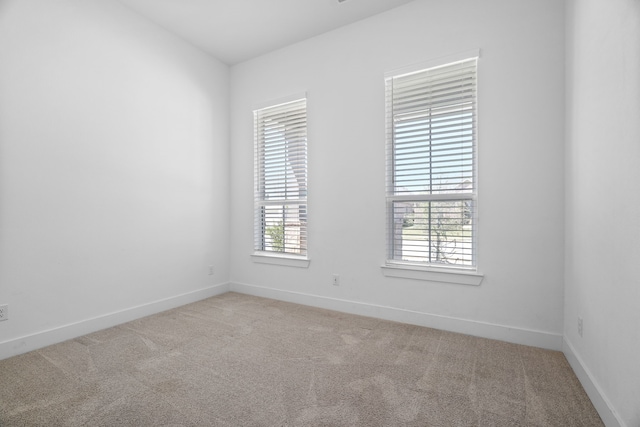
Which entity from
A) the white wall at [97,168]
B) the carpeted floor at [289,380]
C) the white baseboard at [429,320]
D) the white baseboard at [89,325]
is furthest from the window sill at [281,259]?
the carpeted floor at [289,380]

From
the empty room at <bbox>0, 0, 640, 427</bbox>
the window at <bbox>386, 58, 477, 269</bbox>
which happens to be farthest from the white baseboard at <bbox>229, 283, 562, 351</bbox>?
the window at <bbox>386, 58, 477, 269</bbox>

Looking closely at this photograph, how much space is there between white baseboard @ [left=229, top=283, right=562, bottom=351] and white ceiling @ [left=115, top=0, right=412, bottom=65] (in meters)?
2.95

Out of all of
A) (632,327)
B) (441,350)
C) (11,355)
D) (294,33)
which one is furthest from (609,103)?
(11,355)

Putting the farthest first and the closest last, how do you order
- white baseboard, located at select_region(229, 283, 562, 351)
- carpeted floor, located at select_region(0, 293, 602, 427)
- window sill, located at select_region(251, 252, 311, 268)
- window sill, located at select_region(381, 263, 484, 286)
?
window sill, located at select_region(251, 252, 311, 268) → window sill, located at select_region(381, 263, 484, 286) → white baseboard, located at select_region(229, 283, 562, 351) → carpeted floor, located at select_region(0, 293, 602, 427)

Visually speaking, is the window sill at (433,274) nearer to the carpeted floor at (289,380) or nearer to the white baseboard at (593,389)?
the carpeted floor at (289,380)

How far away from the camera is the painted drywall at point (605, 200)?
131 cm

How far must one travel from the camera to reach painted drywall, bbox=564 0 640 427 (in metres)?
1.31

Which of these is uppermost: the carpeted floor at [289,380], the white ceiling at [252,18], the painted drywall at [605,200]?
the white ceiling at [252,18]

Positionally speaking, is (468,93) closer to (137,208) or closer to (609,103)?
(609,103)

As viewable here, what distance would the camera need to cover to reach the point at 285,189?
147 inches

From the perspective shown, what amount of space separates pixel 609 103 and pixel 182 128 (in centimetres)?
369

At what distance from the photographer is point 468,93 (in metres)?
2.65

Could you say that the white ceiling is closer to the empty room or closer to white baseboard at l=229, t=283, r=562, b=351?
the empty room

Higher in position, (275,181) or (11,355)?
(275,181)
